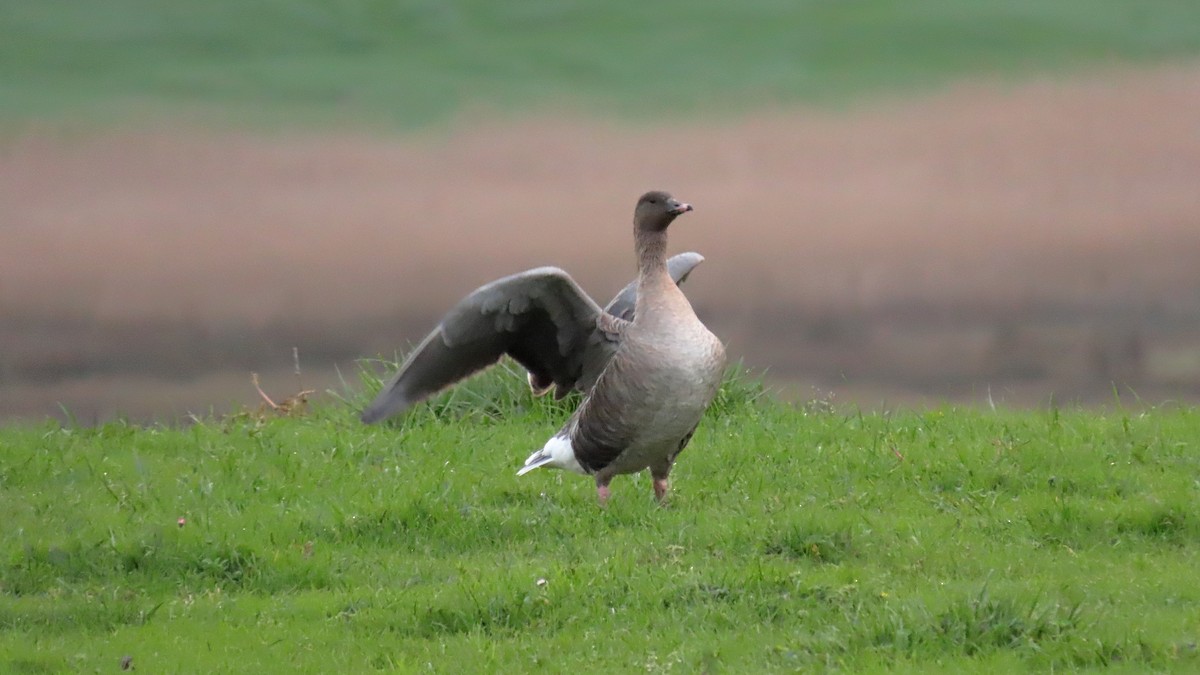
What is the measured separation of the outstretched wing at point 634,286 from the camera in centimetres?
1133

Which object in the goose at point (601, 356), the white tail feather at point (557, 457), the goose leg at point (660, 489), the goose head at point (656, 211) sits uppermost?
the goose head at point (656, 211)

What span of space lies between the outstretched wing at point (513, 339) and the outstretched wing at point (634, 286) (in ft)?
1.75

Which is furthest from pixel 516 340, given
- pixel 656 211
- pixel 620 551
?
pixel 620 551

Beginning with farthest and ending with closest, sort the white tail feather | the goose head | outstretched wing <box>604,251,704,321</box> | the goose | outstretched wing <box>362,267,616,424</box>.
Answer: outstretched wing <box>604,251,704,321</box>, the white tail feather, the goose head, outstretched wing <box>362,267,616,424</box>, the goose

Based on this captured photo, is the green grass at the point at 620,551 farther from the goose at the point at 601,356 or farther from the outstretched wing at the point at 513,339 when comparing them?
the outstretched wing at the point at 513,339

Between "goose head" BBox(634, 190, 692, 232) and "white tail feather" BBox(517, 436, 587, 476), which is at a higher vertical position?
"goose head" BBox(634, 190, 692, 232)

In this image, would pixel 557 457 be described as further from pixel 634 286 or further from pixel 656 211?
pixel 656 211

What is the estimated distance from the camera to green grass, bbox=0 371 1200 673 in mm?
7395

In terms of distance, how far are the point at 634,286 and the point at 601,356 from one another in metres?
1.19

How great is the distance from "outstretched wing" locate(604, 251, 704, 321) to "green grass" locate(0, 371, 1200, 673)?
56.4 inches

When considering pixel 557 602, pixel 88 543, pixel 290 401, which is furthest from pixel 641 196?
pixel 290 401

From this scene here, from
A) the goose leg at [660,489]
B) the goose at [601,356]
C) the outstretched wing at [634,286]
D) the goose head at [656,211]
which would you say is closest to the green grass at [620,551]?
the goose leg at [660,489]

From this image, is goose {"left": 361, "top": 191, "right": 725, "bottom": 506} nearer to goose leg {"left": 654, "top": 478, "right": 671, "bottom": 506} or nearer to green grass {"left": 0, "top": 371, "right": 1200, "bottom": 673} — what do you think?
goose leg {"left": 654, "top": 478, "right": 671, "bottom": 506}

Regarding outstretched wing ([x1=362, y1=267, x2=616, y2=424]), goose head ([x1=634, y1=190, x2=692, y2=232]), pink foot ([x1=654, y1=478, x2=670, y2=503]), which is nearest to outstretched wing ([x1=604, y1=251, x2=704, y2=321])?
outstretched wing ([x1=362, y1=267, x2=616, y2=424])
